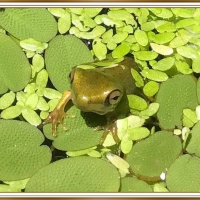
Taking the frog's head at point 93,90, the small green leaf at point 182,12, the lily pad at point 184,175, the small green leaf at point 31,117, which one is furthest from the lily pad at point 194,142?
the small green leaf at point 31,117

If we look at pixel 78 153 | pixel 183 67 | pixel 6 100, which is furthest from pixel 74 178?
pixel 183 67

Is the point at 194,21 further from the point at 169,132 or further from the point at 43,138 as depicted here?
the point at 43,138

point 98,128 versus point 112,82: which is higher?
point 112,82

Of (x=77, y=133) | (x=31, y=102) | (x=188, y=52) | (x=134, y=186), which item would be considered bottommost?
(x=134, y=186)

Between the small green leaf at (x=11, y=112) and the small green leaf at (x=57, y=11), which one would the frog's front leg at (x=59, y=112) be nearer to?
the small green leaf at (x=11, y=112)

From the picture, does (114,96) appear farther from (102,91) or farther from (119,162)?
Result: (119,162)
